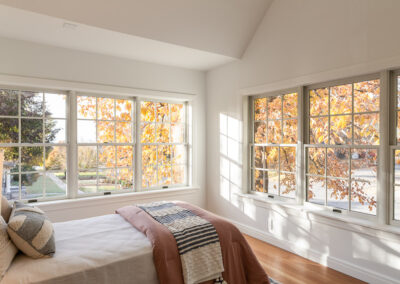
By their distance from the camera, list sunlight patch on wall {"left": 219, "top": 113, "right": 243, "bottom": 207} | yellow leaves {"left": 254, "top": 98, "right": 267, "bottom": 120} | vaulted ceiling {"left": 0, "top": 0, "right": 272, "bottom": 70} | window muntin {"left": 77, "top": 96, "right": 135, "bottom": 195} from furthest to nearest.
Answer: sunlight patch on wall {"left": 219, "top": 113, "right": 243, "bottom": 207} < yellow leaves {"left": 254, "top": 98, "right": 267, "bottom": 120} < window muntin {"left": 77, "top": 96, "right": 135, "bottom": 195} < vaulted ceiling {"left": 0, "top": 0, "right": 272, "bottom": 70}

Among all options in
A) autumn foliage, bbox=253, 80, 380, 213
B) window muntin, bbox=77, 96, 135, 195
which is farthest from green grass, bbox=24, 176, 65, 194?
autumn foliage, bbox=253, 80, 380, 213

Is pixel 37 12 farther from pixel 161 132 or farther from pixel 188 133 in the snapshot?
pixel 188 133

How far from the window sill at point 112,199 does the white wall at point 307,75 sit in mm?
668

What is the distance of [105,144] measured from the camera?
4039 millimetres

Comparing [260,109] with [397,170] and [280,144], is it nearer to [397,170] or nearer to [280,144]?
[280,144]

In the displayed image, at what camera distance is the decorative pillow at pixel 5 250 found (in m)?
1.77

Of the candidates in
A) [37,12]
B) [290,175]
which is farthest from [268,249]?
[37,12]

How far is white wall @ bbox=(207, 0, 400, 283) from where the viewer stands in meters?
2.66

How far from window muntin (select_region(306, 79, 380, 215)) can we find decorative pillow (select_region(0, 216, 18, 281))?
10.00 ft

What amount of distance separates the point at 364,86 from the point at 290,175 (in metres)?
1.37

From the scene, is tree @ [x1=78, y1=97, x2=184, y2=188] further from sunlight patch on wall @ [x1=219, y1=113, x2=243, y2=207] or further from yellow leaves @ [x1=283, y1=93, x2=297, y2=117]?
yellow leaves @ [x1=283, y1=93, x2=297, y2=117]

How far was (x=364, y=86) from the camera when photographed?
289 centimetres

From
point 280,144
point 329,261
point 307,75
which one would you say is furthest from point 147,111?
point 329,261

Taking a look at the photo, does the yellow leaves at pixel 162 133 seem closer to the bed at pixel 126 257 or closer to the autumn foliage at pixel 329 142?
the autumn foliage at pixel 329 142
